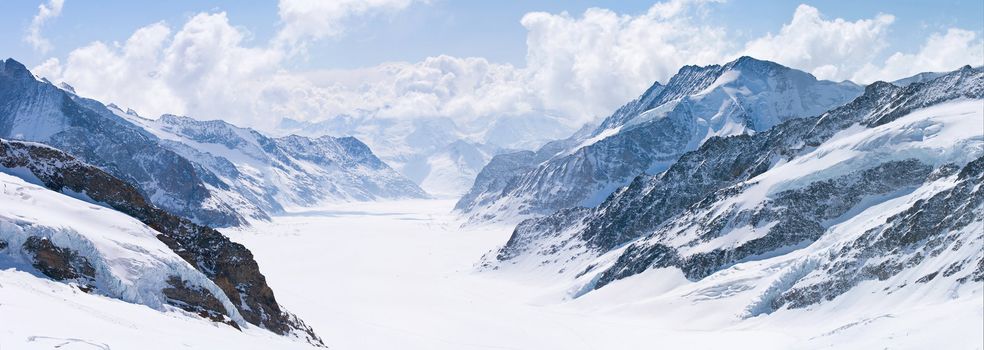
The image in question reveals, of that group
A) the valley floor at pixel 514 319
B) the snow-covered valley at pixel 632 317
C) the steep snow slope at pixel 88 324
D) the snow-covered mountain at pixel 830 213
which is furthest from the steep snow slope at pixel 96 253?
the snow-covered mountain at pixel 830 213

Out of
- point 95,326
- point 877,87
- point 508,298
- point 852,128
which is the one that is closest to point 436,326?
point 508,298

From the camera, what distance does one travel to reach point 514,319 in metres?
133

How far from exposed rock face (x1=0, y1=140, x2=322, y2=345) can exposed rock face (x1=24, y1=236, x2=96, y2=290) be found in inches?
567

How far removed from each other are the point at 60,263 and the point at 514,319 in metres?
85.1

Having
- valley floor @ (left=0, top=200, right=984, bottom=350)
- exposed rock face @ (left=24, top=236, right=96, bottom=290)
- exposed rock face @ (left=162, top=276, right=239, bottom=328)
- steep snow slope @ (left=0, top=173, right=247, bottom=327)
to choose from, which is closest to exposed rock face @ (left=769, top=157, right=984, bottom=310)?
valley floor @ (left=0, top=200, right=984, bottom=350)

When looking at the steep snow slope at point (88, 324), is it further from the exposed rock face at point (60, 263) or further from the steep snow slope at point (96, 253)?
the steep snow slope at point (96, 253)

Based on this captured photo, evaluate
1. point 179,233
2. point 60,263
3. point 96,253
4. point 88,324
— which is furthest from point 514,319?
point 88,324

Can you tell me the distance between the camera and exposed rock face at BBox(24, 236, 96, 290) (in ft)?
188

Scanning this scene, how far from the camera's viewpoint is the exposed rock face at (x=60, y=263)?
57.2 meters

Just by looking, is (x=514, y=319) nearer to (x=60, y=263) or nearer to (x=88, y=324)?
(x=60, y=263)

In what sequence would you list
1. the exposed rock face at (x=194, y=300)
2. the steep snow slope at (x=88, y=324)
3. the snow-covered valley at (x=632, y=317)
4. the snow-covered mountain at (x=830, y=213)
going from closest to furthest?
1. the steep snow slope at (x=88, y=324)
2. the exposed rock face at (x=194, y=300)
3. the snow-covered valley at (x=632, y=317)
4. the snow-covered mountain at (x=830, y=213)

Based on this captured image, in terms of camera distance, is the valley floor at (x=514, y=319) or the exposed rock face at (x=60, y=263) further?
the exposed rock face at (x=60, y=263)

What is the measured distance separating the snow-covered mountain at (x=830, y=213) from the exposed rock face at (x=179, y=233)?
220ft

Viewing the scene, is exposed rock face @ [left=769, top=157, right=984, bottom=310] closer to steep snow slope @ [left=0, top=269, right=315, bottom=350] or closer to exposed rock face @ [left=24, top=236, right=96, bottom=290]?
steep snow slope @ [left=0, top=269, right=315, bottom=350]
